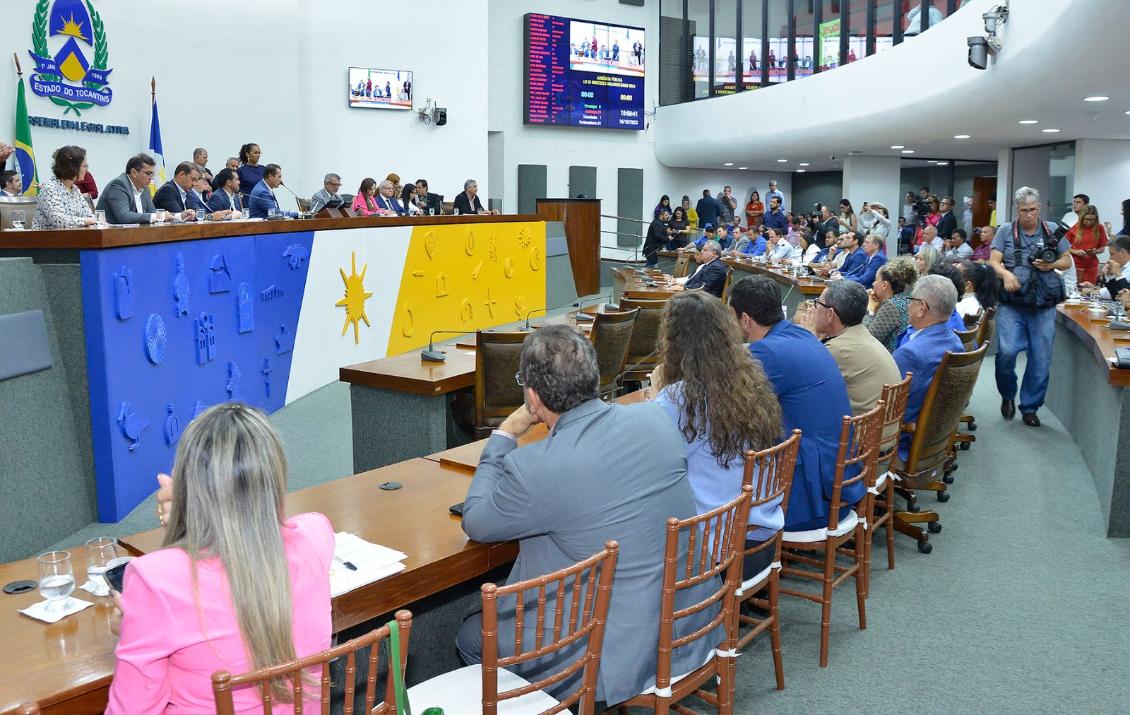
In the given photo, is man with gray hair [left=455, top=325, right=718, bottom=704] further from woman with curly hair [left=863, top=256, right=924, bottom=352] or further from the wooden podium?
the wooden podium

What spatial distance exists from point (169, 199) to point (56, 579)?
5.69m

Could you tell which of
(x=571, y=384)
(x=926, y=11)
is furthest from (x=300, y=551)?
(x=926, y=11)

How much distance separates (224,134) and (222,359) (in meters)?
5.44

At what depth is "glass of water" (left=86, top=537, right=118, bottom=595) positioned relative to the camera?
1865 millimetres

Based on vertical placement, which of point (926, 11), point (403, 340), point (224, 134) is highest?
point (926, 11)

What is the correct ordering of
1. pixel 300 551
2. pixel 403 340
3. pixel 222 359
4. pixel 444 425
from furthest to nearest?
pixel 403 340 < pixel 222 359 < pixel 444 425 < pixel 300 551

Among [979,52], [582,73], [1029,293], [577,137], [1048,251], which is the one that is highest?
[582,73]

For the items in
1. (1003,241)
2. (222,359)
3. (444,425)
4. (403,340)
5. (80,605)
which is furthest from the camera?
(403,340)

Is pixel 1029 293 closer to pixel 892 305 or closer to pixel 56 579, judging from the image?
pixel 892 305

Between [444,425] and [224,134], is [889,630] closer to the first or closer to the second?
[444,425]

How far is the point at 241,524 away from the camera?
1473 millimetres

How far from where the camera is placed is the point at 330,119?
1227 centimetres

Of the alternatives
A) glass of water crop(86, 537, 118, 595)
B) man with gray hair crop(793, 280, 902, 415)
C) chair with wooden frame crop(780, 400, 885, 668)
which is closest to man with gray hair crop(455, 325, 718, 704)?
glass of water crop(86, 537, 118, 595)

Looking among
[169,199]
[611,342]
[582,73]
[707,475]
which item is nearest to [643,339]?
[611,342]
